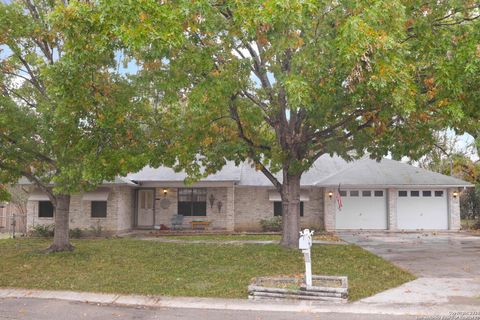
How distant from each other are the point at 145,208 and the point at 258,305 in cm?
1886

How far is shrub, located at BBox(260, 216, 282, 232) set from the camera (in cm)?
2611

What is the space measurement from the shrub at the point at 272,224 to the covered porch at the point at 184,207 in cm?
169

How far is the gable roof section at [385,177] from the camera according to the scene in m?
25.7

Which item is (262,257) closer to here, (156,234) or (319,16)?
(319,16)

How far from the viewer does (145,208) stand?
27703 mm

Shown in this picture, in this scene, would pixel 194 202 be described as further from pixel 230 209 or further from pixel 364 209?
pixel 364 209

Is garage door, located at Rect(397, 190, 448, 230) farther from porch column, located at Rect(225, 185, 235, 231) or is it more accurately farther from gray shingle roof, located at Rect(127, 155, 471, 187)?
porch column, located at Rect(225, 185, 235, 231)

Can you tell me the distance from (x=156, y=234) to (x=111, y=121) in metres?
12.5

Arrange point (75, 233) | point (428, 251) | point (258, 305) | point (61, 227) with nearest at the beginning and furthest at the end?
point (258, 305)
point (428, 251)
point (61, 227)
point (75, 233)

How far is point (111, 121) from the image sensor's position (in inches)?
553

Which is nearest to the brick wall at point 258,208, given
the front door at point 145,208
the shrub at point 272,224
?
the shrub at point 272,224

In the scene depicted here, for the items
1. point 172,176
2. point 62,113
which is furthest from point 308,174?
point 62,113

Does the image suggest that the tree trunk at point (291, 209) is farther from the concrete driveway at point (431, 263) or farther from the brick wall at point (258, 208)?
the brick wall at point (258, 208)

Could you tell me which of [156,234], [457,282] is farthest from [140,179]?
[457,282]
